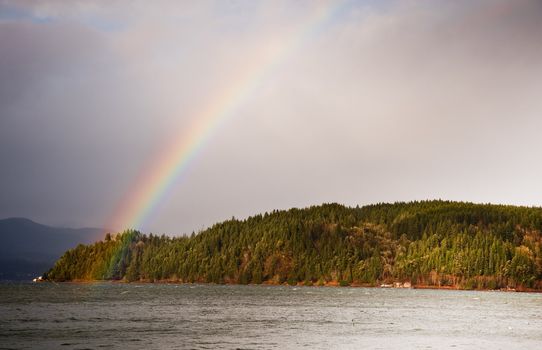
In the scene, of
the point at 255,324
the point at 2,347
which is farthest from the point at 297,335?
the point at 2,347

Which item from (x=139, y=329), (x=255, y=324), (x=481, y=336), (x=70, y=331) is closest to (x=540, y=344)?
(x=481, y=336)

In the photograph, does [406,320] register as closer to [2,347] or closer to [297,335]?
[297,335]

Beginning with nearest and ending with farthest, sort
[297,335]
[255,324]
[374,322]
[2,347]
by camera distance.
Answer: [2,347]
[297,335]
[255,324]
[374,322]

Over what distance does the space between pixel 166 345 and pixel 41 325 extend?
34.5 m

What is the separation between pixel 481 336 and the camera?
3767 inches

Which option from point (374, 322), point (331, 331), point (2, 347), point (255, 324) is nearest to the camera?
point (2, 347)

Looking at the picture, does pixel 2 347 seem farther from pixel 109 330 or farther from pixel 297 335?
pixel 297 335

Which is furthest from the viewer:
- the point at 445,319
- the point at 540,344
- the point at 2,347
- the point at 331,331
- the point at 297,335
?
the point at 445,319

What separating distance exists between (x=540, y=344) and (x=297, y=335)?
31705 mm

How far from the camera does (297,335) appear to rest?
9131cm

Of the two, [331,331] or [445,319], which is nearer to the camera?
[331,331]

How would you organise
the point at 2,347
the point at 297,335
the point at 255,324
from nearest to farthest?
the point at 2,347
the point at 297,335
the point at 255,324

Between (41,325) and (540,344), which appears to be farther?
(41,325)

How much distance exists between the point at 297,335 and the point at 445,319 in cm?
4977
